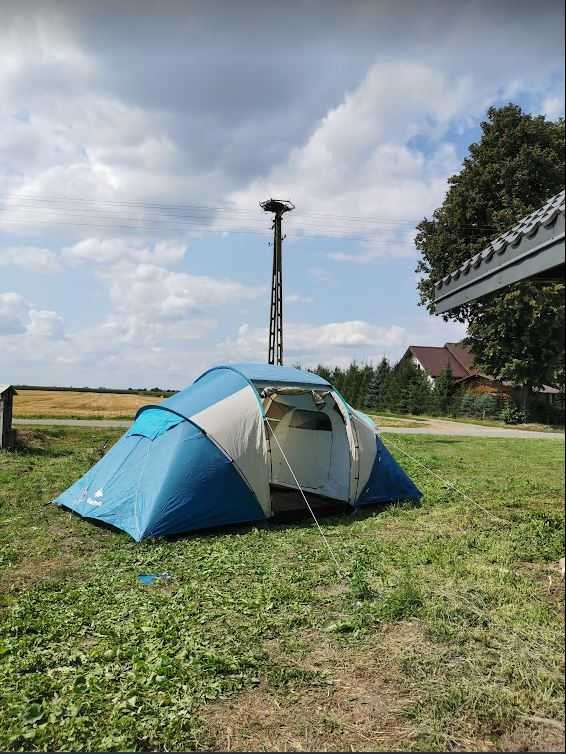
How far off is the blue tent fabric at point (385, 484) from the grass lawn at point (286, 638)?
3.18 feet

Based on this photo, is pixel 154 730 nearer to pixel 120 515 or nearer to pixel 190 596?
pixel 190 596

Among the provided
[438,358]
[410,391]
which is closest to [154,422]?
[410,391]

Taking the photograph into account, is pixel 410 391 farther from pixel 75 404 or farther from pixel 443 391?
pixel 75 404

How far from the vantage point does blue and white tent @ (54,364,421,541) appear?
6.30 metres

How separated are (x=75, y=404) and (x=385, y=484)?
20.0 metres

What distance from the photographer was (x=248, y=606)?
166 inches

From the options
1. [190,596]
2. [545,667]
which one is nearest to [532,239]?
[545,667]

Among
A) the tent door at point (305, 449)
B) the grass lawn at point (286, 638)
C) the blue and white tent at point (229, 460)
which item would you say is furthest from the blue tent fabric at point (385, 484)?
the grass lawn at point (286, 638)

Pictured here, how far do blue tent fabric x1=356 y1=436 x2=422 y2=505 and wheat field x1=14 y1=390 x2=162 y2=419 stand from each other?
12274mm

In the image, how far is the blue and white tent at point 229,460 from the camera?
630cm

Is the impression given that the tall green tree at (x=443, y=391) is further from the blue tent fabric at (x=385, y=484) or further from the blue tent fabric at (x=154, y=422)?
the blue tent fabric at (x=154, y=422)

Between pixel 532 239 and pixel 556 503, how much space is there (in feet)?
18.7

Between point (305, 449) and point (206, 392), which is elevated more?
point (206, 392)

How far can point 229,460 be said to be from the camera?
651 centimetres
